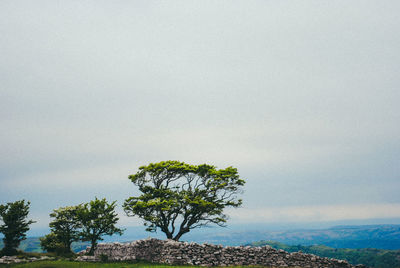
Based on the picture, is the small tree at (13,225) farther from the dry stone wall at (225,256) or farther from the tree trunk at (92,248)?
the dry stone wall at (225,256)

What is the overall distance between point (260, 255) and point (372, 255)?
4368 inches

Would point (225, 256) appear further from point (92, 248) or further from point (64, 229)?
point (64, 229)

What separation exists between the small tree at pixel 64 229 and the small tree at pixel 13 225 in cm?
355

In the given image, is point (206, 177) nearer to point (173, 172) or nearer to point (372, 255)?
point (173, 172)

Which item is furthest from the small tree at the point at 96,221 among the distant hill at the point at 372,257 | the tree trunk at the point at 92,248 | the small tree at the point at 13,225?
the distant hill at the point at 372,257

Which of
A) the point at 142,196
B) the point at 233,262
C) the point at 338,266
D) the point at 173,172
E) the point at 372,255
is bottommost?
the point at 372,255

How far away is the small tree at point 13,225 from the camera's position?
111 feet

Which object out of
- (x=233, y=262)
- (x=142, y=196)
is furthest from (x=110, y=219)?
(x=233, y=262)

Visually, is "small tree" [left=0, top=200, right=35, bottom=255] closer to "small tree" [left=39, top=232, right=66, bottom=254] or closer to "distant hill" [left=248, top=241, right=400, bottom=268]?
"small tree" [left=39, top=232, right=66, bottom=254]

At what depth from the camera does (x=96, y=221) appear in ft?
116

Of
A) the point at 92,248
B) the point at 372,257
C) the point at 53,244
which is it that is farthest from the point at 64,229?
the point at 372,257

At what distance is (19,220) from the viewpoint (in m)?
35.2

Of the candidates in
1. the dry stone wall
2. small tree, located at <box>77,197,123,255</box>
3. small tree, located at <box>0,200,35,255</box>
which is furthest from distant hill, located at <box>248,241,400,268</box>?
small tree, located at <box>0,200,35,255</box>

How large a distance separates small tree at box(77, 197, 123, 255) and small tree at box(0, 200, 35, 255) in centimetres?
712
